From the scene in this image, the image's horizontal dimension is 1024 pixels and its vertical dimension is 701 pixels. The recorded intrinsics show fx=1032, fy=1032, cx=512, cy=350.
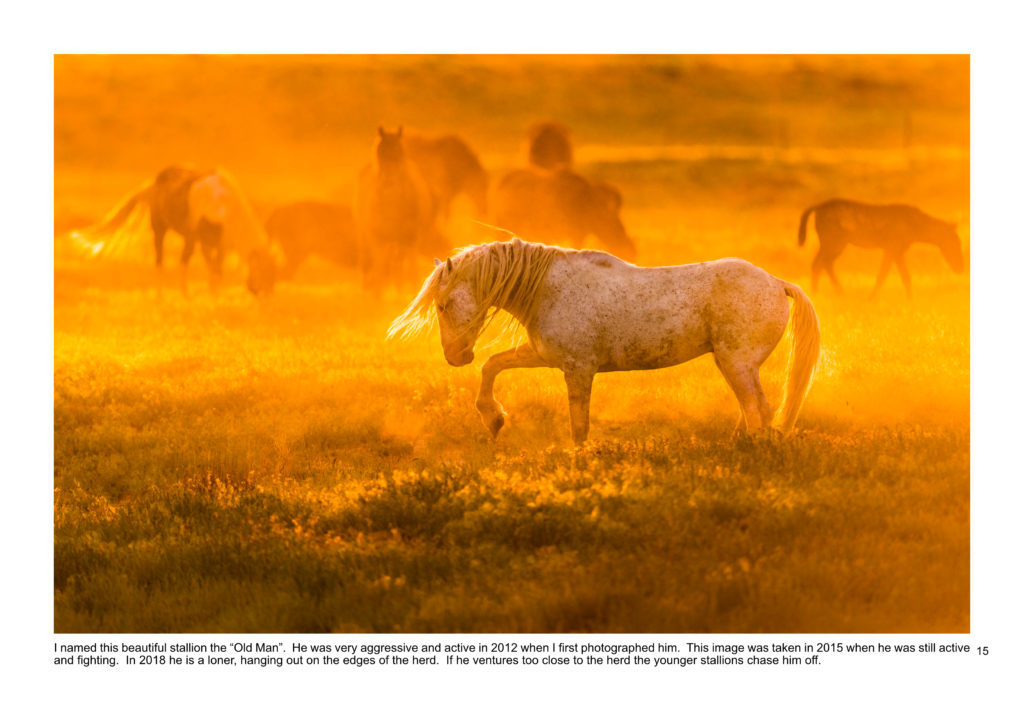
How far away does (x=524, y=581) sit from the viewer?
719cm

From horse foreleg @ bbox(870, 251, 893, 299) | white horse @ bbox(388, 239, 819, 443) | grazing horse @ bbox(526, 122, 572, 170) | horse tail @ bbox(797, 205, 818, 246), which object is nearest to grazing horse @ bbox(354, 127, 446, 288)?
grazing horse @ bbox(526, 122, 572, 170)

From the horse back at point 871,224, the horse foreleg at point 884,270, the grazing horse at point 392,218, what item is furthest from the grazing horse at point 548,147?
the horse foreleg at point 884,270

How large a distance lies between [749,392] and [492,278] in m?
2.55

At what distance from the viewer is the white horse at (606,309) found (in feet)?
30.5

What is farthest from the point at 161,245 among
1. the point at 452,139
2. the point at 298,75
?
the point at 452,139

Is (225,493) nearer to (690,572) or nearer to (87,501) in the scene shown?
(87,501)

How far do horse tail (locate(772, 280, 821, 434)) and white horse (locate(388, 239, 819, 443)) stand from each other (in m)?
0.23

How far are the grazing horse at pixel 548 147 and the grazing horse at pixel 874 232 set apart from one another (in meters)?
3.75

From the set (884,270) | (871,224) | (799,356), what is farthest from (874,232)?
(799,356)

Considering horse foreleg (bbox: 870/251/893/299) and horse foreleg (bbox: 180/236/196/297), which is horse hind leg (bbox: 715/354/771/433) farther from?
horse foreleg (bbox: 180/236/196/297)

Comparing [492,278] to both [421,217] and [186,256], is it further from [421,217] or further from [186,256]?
[186,256]

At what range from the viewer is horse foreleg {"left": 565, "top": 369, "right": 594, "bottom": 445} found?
934cm

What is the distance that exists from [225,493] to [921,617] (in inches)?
229

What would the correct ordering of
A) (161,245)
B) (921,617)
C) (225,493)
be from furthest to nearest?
(161,245) → (225,493) → (921,617)
